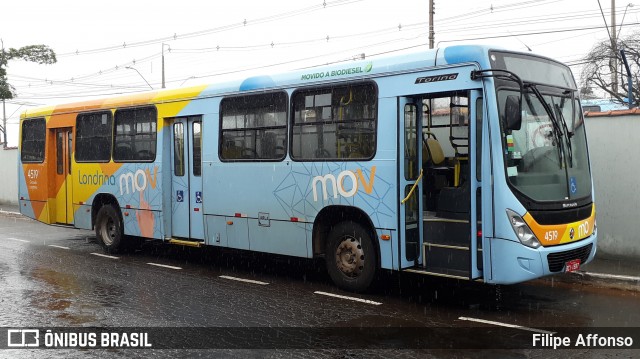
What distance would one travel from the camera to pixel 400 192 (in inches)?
324

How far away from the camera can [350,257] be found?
901 centimetres

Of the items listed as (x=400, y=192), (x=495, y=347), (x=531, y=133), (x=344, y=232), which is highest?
(x=531, y=133)

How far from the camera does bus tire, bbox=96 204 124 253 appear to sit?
508 inches

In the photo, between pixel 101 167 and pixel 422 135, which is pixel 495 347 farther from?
pixel 101 167

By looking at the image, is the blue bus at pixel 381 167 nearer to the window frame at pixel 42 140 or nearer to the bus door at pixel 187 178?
the bus door at pixel 187 178

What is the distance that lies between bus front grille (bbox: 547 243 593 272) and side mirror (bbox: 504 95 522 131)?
5.16 ft

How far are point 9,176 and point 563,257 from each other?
2427cm

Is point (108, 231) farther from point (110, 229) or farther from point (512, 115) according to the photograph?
point (512, 115)

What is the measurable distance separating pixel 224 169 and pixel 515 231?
5198mm

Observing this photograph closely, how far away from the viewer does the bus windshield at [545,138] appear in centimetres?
748

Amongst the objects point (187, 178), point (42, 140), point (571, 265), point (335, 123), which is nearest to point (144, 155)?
point (187, 178)

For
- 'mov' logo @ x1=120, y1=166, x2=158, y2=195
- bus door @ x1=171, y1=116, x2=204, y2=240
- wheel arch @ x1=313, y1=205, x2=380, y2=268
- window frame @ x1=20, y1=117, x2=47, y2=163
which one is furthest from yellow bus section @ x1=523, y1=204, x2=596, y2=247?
window frame @ x1=20, y1=117, x2=47, y2=163

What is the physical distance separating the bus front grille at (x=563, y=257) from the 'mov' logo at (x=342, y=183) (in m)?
2.46

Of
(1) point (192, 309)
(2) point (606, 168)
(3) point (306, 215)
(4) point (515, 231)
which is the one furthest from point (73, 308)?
(2) point (606, 168)
